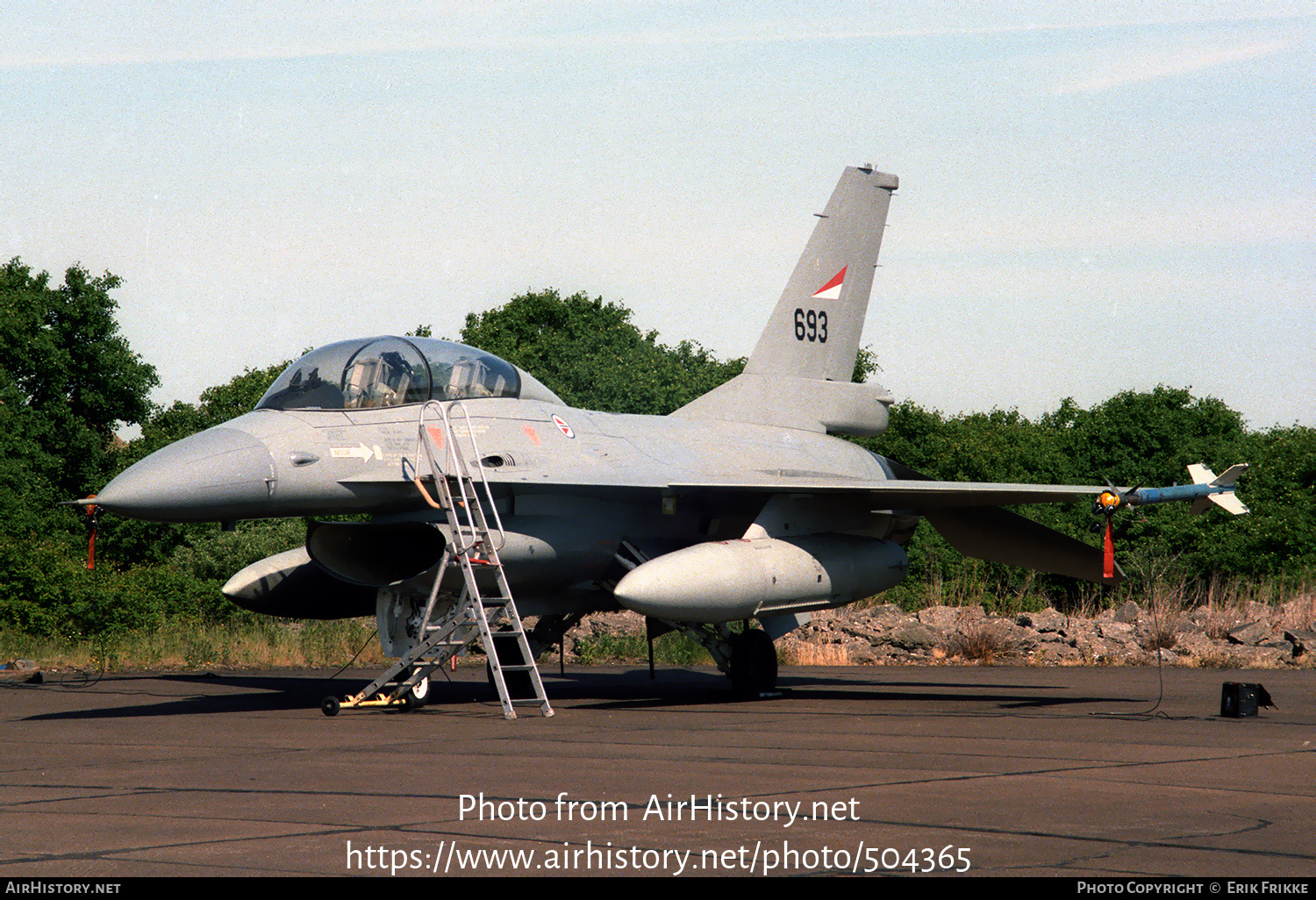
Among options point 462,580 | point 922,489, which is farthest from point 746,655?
point 462,580

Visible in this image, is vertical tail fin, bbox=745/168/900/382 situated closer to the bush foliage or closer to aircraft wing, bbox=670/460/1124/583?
aircraft wing, bbox=670/460/1124/583

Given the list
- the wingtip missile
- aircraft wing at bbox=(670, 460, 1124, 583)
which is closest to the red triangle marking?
aircraft wing at bbox=(670, 460, 1124, 583)

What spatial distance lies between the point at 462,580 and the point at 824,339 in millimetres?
6680

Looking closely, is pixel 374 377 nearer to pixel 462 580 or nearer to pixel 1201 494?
pixel 462 580

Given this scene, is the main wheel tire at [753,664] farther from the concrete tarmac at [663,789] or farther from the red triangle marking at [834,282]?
the red triangle marking at [834,282]

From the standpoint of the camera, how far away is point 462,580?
13125 millimetres

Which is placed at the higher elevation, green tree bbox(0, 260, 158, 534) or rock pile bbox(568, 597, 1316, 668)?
green tree bbox(0, 260, 158, 534)

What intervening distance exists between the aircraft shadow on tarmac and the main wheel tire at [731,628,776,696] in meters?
0.15

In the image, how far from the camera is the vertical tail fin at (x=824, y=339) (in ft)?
57.5

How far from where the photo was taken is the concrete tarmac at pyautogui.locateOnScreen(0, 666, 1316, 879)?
5609mm

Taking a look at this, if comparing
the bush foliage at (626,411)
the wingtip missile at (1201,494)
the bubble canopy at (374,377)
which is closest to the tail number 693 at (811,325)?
the wingtip missile at (1201,494)

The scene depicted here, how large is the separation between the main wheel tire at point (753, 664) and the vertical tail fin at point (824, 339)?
10.7 feet

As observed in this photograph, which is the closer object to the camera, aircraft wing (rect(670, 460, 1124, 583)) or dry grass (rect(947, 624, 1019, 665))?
aircraft wing (rect(670, 460, 1124, 583))
